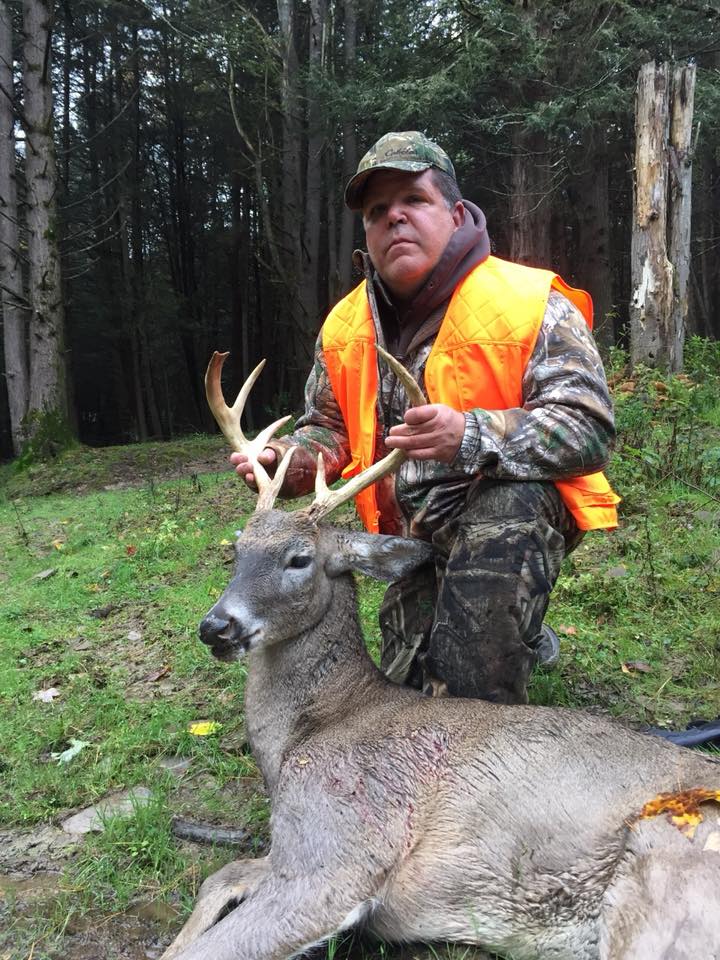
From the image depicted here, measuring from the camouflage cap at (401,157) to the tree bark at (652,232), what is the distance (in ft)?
19.1

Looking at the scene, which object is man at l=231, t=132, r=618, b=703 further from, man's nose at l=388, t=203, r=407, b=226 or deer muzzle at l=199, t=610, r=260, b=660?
deer muzzle at l=199, t=610, r=260, b=660

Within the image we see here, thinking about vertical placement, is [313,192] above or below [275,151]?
below

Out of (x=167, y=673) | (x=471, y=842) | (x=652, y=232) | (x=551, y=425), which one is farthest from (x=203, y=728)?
(x=652, y=232)

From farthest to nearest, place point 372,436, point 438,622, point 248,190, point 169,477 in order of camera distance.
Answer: point 248,190 < point 169,477 < point 372,436 < point 438,622

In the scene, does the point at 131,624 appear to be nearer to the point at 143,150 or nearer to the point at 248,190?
the point at 248,190

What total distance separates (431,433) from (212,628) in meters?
1.04

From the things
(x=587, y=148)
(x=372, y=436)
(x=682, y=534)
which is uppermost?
(x=587, y=148)

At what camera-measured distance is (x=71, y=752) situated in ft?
12.1

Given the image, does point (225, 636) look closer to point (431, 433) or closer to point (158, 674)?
point (431, 433)

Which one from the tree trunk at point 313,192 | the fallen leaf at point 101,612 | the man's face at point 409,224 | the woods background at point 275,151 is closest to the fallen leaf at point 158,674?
the fallen leaf at point 101,612

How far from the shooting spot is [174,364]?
2981 cm

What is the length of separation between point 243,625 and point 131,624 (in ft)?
9.18

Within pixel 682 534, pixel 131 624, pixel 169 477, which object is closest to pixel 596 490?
pixel 682 534

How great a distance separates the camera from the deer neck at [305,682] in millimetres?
2977
